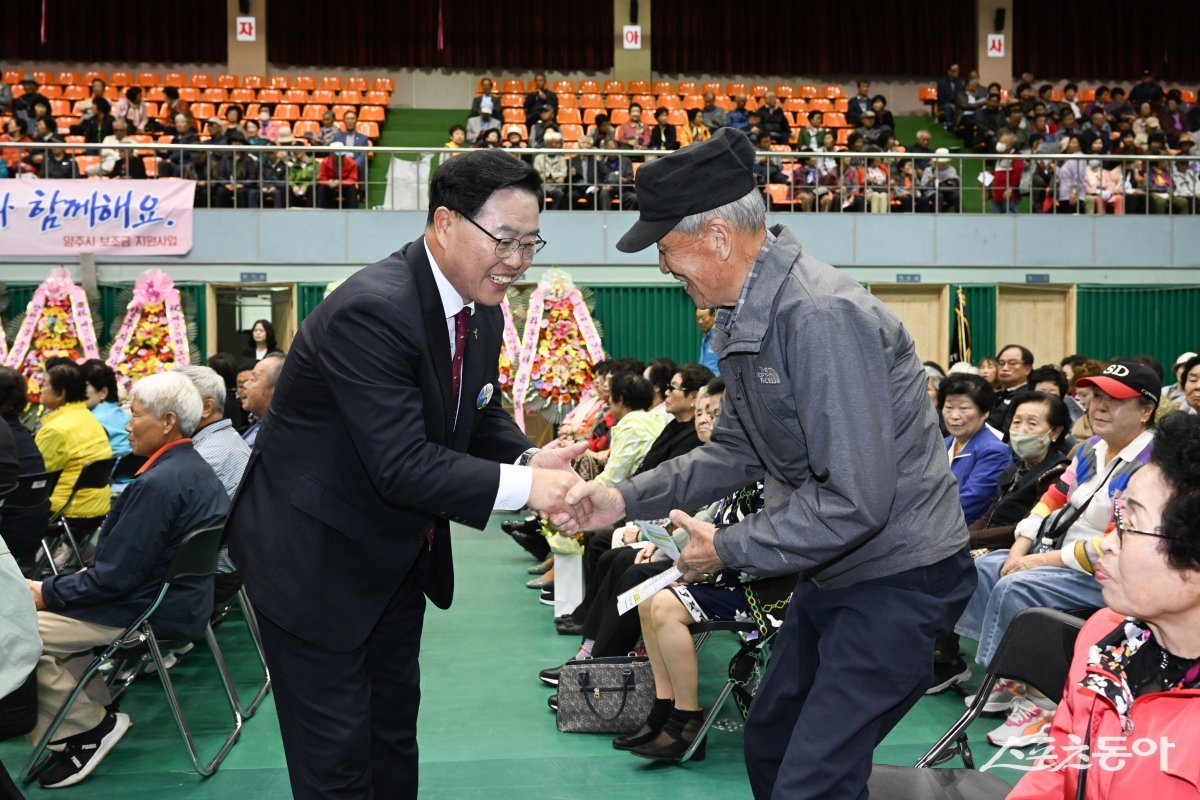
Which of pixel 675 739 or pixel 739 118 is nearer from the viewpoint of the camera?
pixel 675 739

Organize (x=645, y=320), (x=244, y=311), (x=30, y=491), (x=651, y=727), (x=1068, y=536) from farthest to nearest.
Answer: (x=645, y=320) < (x=244, y=311) < (x=30, y=491) < (x=1068, y=536) < (x=651, y=727)

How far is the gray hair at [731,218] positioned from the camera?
213cm

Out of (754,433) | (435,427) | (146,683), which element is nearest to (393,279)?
(435,427)

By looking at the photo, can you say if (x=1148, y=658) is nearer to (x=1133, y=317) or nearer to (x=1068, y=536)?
(x=1068, y=536)

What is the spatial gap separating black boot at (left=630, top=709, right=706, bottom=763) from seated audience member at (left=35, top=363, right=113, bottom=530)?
377 cm

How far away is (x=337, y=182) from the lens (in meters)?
12.8

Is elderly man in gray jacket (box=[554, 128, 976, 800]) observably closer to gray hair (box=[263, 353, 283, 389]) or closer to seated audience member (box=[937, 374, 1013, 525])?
seated audience member (box=[937, 374, 1013, 525])

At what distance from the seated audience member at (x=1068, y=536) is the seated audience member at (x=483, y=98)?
40.2 feet

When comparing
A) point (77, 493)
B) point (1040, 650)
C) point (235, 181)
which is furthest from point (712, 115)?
point (1040, 650)

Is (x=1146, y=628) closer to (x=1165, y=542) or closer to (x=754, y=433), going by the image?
(x=1165, y=542)

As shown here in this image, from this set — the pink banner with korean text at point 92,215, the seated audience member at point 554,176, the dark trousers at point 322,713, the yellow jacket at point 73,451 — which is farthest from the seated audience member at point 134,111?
the dark trousers at point 322,713

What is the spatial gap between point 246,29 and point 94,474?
1397 centimetres

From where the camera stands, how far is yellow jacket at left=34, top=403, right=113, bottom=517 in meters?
6.26

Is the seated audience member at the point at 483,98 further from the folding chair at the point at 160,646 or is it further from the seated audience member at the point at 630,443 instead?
the folding chair at the point at 160,646
